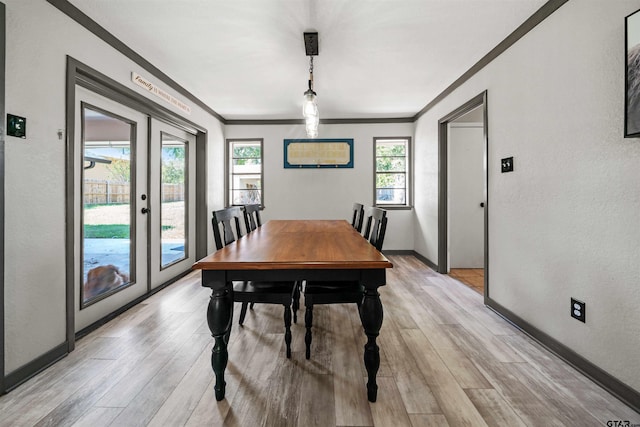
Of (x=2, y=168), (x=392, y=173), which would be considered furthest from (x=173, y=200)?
(x=392, y=173)

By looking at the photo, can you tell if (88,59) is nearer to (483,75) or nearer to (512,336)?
(483,75)

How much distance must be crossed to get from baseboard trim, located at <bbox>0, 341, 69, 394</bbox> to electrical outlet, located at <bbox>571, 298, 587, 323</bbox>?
132 inches

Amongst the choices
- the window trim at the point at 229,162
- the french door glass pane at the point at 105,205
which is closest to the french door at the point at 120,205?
the french door glass pane at the point at 105,205

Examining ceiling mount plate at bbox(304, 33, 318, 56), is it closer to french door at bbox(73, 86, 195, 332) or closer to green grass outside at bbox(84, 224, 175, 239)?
french door at bbox(73, 86, 195, 332)

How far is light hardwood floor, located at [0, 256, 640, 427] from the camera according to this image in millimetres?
1422

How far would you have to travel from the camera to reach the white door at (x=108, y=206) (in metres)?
2.36

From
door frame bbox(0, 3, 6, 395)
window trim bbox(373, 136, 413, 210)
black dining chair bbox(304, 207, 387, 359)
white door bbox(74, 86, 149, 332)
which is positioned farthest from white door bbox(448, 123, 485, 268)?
door frame bbox(0, 3, 6, 395)

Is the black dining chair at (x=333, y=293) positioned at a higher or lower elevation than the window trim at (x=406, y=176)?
lower

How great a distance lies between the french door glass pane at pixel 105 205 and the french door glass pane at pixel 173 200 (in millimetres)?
608

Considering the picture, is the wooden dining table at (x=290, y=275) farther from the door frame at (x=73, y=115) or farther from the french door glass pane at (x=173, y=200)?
the french door glass pane at (x=173, y=200)

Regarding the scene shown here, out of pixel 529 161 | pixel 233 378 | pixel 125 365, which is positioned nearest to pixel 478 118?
pixel 529 161

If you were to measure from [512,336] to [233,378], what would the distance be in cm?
207

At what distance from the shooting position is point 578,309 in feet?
6.03

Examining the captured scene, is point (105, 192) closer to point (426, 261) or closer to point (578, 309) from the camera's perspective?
point (578, 309)
